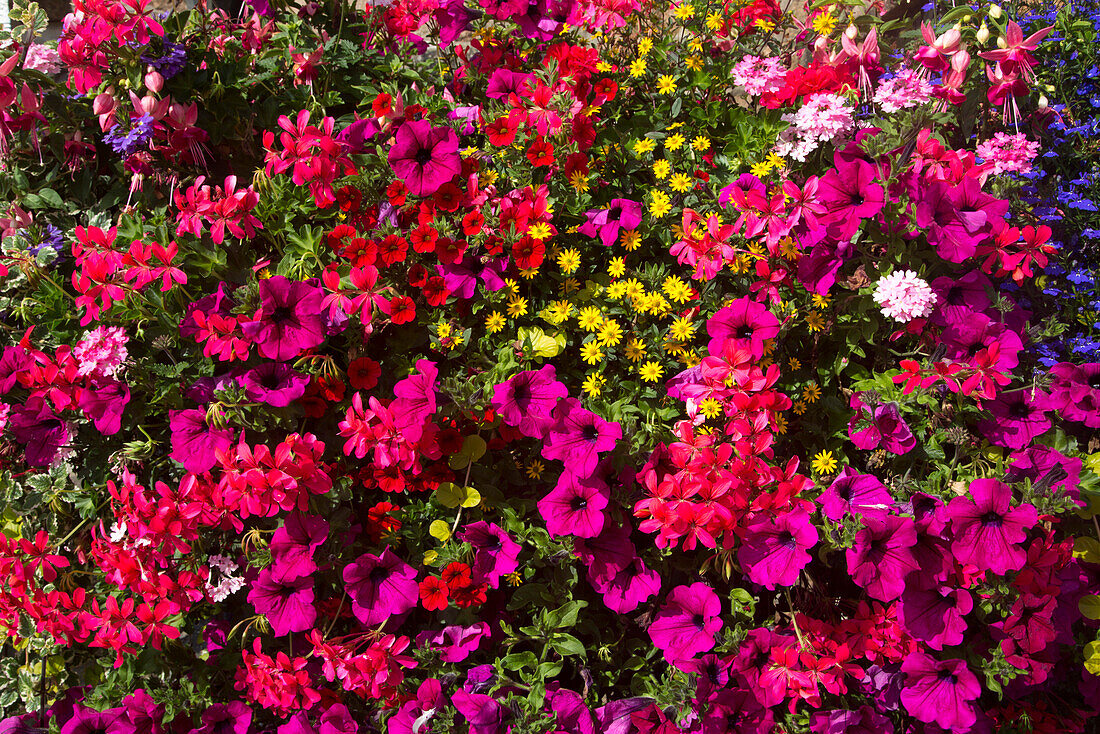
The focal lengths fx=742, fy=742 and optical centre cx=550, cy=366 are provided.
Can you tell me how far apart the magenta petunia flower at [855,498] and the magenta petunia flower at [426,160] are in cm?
107

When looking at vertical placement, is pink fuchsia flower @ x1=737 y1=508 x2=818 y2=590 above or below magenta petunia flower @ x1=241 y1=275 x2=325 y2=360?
below

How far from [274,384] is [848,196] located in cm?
133

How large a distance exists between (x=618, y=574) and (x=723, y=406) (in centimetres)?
44

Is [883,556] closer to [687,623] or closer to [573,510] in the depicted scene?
[687,623]

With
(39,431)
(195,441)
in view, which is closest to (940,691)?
(195,441)

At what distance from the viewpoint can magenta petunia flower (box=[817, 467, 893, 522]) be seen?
1.48 m

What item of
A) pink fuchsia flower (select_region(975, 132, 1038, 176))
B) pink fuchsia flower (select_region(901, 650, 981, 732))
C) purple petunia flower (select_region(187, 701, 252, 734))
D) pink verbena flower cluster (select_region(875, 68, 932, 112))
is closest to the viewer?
pink fuchsia flower (select_region(901, 650, 981, 732))

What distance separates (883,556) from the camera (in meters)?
1.47

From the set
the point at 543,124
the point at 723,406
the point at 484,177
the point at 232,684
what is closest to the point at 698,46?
the point at 543,124

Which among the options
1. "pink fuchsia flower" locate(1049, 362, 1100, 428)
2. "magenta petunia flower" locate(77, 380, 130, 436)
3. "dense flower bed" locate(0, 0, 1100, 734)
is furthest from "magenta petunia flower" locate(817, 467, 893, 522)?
"magenta petunia flower" locate(77, 380, 130, 436)

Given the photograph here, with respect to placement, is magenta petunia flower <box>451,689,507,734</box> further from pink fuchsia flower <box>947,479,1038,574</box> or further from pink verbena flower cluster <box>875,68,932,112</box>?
pink verbena flower cluster <box>875,68,932,112</box>

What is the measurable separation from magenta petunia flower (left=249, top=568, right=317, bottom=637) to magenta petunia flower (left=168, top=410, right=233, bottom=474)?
0.88 ft

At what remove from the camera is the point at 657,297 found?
1.73 meters

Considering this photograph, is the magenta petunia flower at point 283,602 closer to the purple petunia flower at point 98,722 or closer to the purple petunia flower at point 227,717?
the purple petunia flower at point 227,717
